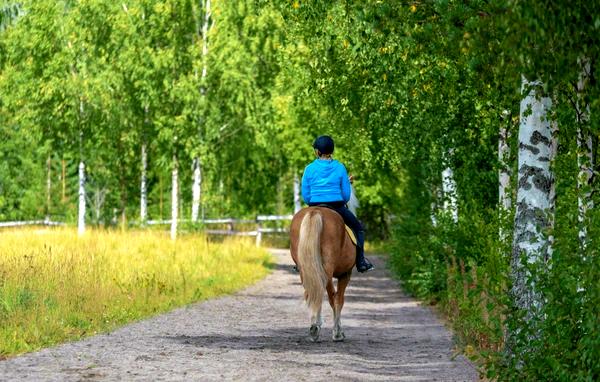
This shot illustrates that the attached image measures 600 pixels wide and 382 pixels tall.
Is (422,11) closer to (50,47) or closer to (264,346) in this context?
(264,346)

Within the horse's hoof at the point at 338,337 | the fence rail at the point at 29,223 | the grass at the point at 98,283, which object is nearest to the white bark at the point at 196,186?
the fence rail at the point at 29,223

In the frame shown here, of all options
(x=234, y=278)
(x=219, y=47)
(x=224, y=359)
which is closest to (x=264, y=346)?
(x=224, y=359)

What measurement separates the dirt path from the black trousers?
4.60 feet

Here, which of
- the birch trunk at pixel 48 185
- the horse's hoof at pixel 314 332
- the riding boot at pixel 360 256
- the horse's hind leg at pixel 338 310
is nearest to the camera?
the horse's hoof at pixel 314 332

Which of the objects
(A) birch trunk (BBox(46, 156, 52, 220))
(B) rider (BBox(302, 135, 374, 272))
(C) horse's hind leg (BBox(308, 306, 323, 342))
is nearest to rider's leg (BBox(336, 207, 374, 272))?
(B) rider (BBox(302, 135, 374, 272))

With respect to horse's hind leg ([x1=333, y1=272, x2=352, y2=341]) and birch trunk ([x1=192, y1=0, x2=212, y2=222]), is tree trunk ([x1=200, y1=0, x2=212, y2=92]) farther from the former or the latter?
horse's hind leg ([x1=333, y1=272, x2=352, y2=341])

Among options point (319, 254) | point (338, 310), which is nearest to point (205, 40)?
point (338, 310)

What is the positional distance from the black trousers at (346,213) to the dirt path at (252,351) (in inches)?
55.2

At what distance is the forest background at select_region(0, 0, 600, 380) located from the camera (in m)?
9.54

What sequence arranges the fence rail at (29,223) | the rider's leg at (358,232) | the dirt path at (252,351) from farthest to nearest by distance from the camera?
the fence rail at (29,223) → the rider's leg at (358,232) → the dirt path at (252,351)

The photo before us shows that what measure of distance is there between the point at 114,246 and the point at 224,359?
62.4 ft

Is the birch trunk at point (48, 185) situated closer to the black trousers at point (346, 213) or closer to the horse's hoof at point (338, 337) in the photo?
the black trousers at point (346, 213)

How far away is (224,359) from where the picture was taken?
12.8m

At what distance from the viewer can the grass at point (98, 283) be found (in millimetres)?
15019
